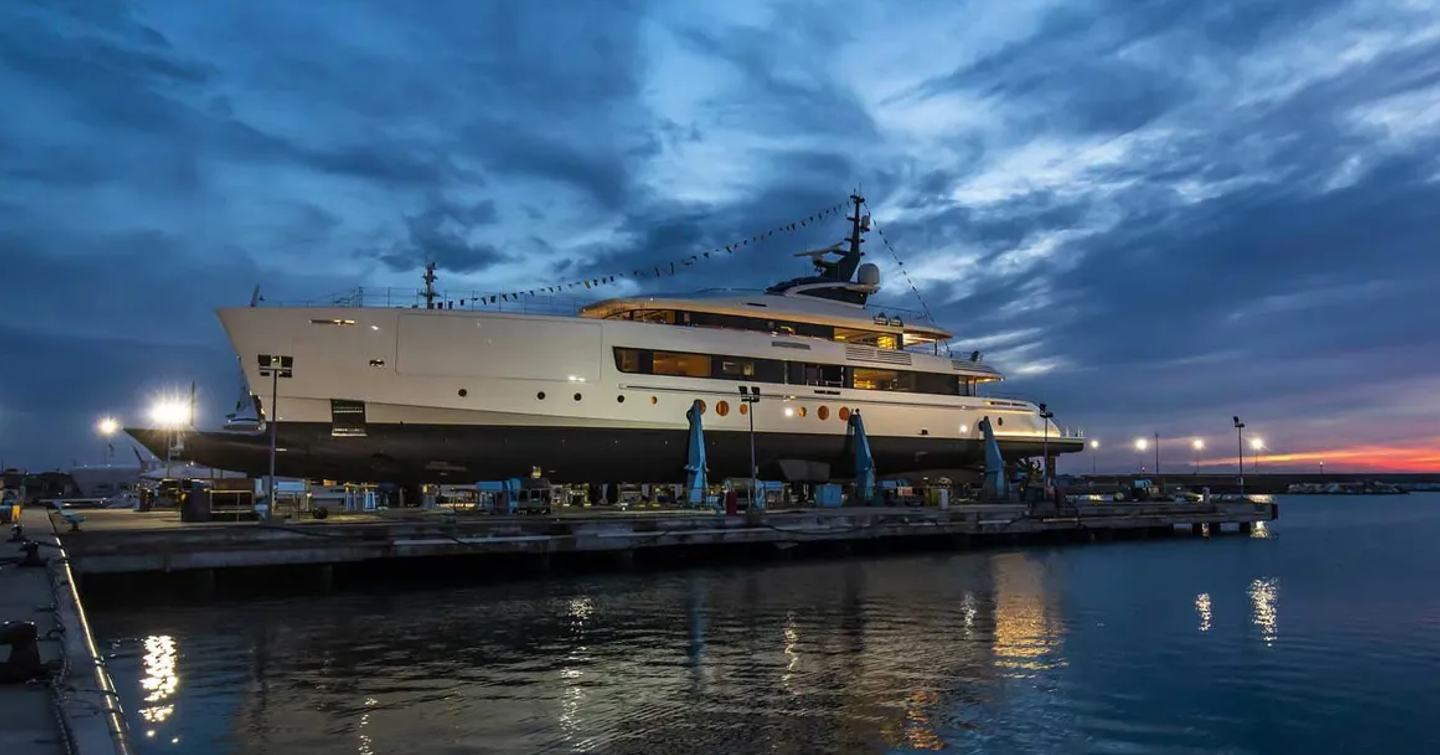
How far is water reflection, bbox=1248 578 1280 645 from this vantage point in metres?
16.8

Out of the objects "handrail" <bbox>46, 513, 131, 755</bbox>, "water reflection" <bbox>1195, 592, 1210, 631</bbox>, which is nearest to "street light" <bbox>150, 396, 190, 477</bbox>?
"handrail" <bbox>46, 513, 131, 755</bbox>

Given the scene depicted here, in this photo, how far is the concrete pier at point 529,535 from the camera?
1855 centimetres

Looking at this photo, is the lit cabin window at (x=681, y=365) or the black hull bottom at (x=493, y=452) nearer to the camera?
the black hull bottom at (x=493, y=452)

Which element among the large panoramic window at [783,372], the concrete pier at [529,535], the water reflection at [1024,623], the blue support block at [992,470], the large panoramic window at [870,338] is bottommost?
the water reflection at [1024,623]

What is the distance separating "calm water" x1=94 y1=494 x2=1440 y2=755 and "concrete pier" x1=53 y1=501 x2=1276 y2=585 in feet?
3.24

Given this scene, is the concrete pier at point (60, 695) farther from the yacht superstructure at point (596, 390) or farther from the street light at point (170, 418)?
the street light at point (170, 418)

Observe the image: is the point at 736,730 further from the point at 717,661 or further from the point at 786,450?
the point at 786,450

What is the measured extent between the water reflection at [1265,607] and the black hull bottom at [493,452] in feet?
60.9

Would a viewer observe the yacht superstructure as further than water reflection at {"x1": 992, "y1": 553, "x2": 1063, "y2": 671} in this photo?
Yes

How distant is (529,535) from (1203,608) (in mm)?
14980

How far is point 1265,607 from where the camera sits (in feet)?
64.6

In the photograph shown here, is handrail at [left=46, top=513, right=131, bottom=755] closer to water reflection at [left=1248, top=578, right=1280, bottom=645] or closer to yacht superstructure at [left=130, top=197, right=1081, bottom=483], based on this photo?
water reflection at [left=1248, top=578, right=1280, bottom=645]

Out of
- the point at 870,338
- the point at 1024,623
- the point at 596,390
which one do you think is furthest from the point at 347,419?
the point at 870,338

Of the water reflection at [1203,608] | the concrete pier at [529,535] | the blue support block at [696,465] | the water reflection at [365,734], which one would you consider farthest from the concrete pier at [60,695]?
the blue support block at [696,465]
